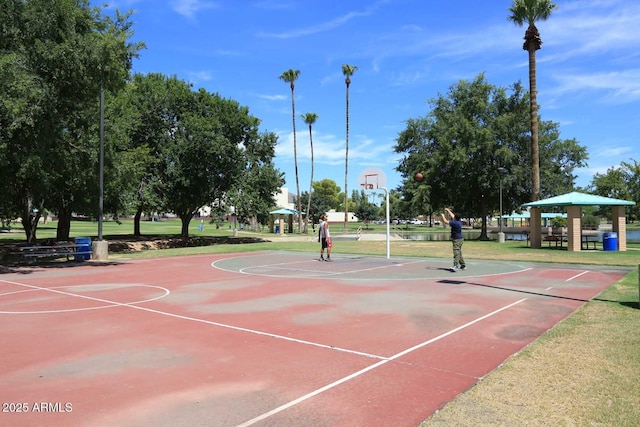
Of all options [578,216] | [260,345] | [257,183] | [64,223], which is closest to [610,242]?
[578,216]

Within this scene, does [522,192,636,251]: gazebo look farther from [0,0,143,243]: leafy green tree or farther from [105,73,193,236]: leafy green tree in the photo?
[105,73,193,236]: leafy green tree

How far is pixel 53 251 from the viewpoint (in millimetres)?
21312

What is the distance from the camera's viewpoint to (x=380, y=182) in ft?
87.9

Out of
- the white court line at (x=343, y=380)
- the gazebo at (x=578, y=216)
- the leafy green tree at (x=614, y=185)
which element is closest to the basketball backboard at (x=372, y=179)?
the gazebo at (x=578, y=216)

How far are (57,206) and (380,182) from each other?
789 inches

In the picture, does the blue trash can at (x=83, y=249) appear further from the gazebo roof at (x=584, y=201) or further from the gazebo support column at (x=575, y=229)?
the gazebo support column at (x=575, y=229)

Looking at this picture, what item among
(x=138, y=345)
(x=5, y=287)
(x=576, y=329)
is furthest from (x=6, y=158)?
(x=576, y=329)

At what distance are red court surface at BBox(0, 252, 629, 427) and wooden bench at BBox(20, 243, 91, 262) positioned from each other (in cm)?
688

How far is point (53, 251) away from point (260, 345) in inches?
712

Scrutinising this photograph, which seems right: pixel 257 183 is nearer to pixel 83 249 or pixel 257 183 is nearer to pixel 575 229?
pixel 83 249

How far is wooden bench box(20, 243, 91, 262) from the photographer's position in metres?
20.7

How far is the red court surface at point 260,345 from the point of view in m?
4.68

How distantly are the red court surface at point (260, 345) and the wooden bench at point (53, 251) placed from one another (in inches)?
271

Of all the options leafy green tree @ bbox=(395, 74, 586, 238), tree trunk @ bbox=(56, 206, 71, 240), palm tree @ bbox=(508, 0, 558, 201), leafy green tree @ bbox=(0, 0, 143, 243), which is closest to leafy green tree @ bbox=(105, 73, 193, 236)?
tree trunk @ bbox=(56, 206, 71, 240)
